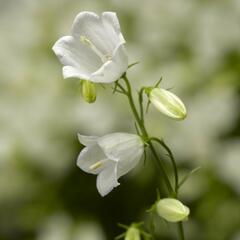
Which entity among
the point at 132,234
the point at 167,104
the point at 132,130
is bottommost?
the point at 132,130

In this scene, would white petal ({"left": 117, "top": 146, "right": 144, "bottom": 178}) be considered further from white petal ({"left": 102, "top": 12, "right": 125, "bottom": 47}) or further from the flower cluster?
white petal ({"left": 102, "top": 12, "right": 125, "bottom": 47})

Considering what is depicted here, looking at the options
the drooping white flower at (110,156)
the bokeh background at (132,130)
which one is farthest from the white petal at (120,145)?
the bokeh background at (132,130)

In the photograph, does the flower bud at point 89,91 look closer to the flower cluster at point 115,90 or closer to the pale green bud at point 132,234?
the flower cluster at point 115,90

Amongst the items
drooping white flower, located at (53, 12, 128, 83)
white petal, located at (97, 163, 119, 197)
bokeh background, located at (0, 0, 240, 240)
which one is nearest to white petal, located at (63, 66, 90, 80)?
drooping white flower, located at (53, 12, 128, 83)

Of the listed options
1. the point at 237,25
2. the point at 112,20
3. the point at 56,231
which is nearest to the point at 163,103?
the point at 112,20

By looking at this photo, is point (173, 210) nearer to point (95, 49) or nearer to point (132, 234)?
point (132, 234)

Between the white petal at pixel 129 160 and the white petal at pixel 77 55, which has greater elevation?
the white petal at pixel 77 55

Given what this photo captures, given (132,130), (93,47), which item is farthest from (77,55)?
(132,130)
